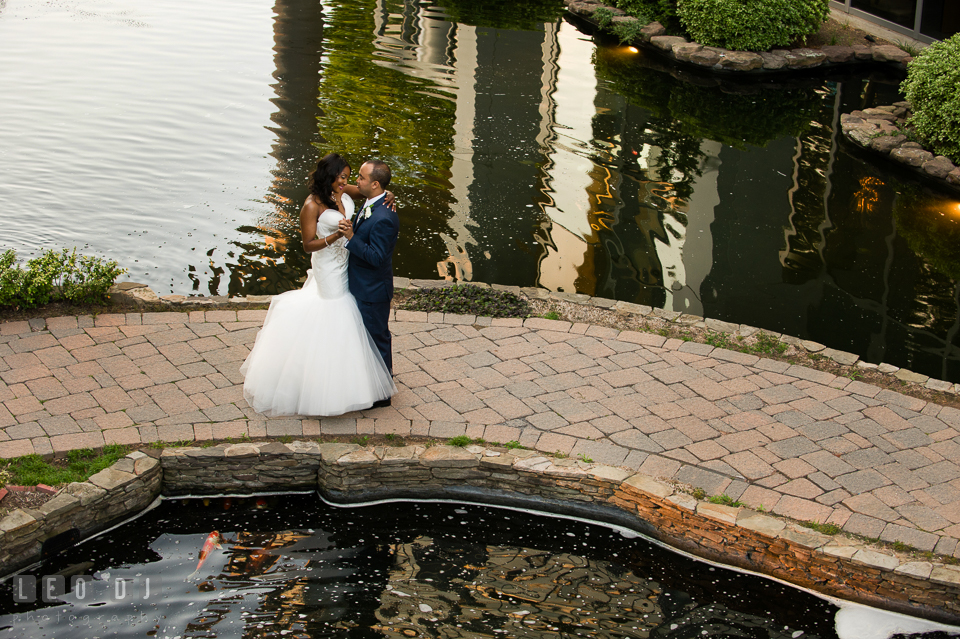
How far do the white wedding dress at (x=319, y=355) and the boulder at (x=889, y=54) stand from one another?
49.1 feet

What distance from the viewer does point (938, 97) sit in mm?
11461

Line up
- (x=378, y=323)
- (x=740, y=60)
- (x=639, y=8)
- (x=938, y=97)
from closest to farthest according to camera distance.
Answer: (x=378, y=323), (x=938, y=97), (x=740, y=60), (x=639, y=8)

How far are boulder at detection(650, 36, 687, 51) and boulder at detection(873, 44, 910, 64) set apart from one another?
3.86 m

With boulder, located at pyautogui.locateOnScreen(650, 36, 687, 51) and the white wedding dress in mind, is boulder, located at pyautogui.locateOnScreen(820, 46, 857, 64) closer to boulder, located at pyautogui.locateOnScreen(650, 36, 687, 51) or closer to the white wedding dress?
boulder, located at pyautogui.locateOnScreen(650, 36, 687, 51)

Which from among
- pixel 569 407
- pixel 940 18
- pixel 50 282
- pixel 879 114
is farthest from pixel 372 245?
pixel 940 18

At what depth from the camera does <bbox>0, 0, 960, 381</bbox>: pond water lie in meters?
8.36

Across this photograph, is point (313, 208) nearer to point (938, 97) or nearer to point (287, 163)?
point (287, 163)

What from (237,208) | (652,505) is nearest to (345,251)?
(652,505)

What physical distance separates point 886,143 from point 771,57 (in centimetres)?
468

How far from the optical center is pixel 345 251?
541 cm

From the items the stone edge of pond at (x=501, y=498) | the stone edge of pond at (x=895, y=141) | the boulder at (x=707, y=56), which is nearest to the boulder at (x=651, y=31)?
the boulder at (x=707, y=56)

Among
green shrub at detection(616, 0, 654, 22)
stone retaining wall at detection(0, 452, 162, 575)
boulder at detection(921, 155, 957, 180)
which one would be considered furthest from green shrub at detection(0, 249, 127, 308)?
green shrub at detection(616, 0, 654, 22)

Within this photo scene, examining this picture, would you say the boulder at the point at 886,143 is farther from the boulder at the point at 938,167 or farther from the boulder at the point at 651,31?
the boulder at the point at 651,31

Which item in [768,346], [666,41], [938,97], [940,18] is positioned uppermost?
[940,18]
